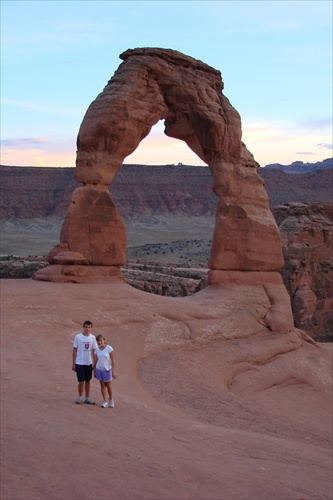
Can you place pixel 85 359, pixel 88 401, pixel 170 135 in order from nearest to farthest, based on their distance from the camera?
pixel 88 401 → pixel 85 359 → pixel 170 135

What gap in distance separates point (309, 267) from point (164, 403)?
15.8 meters

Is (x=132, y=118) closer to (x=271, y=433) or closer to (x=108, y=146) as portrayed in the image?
(x=108, y=146)

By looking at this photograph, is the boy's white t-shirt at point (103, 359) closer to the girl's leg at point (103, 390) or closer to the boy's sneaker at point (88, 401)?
the girl's leg at point (103, 390)

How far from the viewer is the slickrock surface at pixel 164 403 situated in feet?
18.7

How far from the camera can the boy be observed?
25.7ft

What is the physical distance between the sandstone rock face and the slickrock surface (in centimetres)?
845

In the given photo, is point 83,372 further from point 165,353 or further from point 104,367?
point 165,353

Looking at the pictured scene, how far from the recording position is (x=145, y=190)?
83.9m

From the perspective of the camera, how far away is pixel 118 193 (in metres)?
80.9

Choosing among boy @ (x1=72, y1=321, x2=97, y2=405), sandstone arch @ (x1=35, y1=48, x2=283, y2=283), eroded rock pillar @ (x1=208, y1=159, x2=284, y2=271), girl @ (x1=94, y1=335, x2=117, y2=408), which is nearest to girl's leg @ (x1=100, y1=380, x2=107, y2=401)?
girl @ (x1=94, y1=335, x2=117, y2=408)

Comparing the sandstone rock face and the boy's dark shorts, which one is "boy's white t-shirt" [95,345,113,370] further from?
the sandstone rock face

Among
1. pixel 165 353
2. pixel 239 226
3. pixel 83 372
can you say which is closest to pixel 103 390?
pixel 83 372

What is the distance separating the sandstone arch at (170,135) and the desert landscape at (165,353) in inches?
1.3

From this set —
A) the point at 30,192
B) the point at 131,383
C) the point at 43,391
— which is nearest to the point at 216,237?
the point at 131,383
